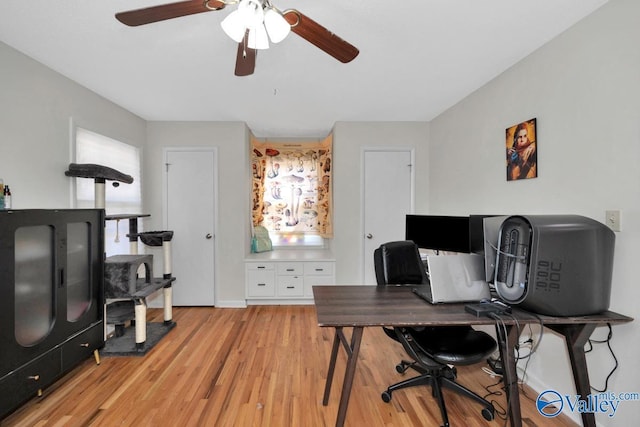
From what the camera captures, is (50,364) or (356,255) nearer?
(50,364)

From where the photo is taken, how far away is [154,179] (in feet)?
11.9

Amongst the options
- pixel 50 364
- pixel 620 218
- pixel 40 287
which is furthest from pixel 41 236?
pixel 620 218

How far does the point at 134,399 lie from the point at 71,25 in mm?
2485

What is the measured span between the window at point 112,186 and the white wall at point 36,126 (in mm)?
129

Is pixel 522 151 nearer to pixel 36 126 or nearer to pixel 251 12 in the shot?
pixel 251 12

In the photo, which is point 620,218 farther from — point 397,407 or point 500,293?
point 397,407

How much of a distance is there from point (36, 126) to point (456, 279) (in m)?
3.19

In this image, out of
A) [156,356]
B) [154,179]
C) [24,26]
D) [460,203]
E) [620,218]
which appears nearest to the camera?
[620,218]

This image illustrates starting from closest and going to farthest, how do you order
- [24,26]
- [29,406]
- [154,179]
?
[24,26], [29,406], [154,179]

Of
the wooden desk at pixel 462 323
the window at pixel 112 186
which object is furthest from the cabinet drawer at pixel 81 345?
the wooden desk at pixel 462 323

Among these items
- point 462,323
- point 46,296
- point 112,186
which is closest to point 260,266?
point 112,186

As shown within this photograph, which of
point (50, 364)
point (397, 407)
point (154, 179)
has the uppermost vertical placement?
point (154, 179)

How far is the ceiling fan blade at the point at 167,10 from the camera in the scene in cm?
117

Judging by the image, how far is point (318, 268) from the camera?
3.68m
